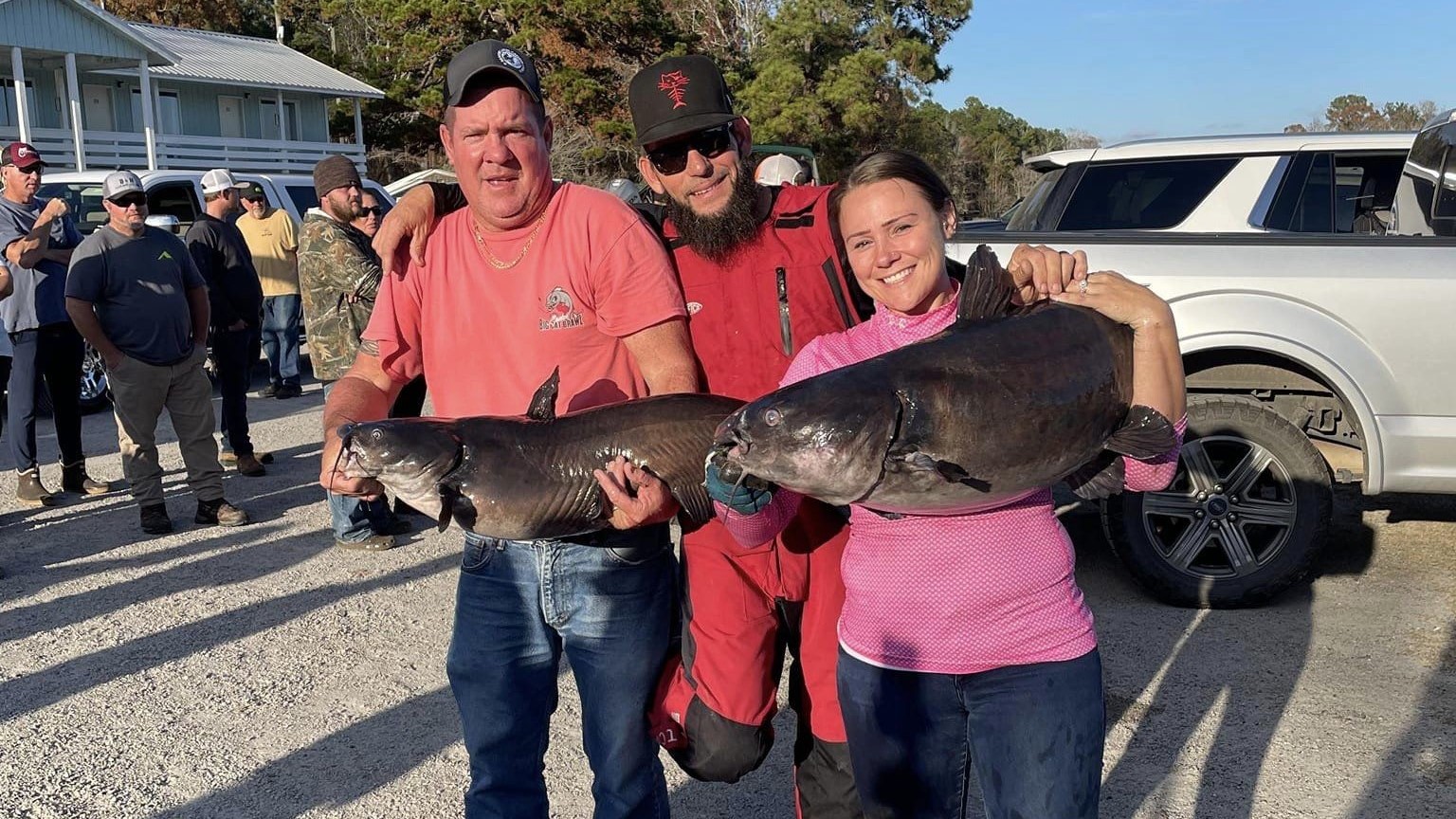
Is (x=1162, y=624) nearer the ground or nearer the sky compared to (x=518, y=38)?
nearer the ground

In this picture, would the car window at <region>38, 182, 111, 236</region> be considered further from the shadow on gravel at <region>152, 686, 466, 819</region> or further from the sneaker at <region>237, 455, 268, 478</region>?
the shadow on gravel at <region>152, 686, 466, 819</region>

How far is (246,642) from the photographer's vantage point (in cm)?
539

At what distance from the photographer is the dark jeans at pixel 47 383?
7973mm

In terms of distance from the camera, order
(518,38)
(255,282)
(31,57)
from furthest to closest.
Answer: (518,38), (31,57), (255,282)

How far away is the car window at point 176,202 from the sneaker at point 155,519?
6.29 meters

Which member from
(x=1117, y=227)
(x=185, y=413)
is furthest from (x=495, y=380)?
(x=185, y=413)

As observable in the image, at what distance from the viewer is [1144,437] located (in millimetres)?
2303

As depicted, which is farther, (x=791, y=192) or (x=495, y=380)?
(x=791, y=192)

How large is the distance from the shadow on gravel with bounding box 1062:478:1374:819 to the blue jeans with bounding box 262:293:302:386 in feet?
28.1

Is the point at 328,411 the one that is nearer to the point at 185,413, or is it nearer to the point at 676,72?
the point at 676,72

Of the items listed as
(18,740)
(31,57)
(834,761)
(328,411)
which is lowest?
(18,740)

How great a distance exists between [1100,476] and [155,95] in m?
34.2

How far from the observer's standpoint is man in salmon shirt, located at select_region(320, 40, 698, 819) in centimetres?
268

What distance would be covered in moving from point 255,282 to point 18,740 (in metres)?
5.77
